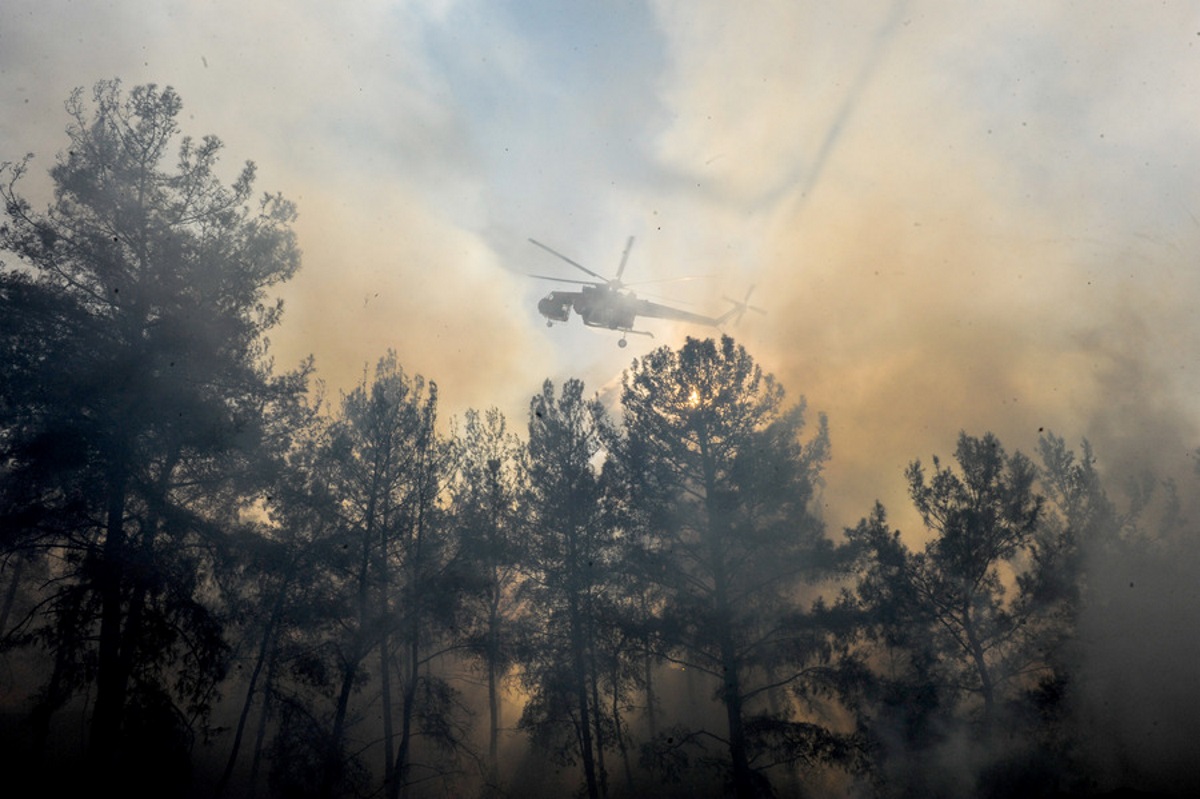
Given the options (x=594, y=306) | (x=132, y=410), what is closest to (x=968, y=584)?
(x=594, y=306)

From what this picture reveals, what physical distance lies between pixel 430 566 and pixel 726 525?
7.69 m

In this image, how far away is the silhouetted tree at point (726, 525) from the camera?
1355 centimetres

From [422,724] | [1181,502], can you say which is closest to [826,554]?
[422,724]

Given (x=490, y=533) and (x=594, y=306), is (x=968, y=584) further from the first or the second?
(x=594, y=306)

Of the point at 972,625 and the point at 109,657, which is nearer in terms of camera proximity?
the point at 109,657

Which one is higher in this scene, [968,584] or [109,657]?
[968,584]

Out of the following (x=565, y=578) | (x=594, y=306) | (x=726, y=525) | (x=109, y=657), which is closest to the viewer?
(x=109, y=657)

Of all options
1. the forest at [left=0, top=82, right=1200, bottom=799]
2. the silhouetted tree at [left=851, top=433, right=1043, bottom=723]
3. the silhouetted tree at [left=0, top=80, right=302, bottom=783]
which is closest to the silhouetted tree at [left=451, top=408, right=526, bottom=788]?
the forest at [left=0, top=82, right=1200, bottom=799]

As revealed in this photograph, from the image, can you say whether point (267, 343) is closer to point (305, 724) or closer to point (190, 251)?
point (190, 251)

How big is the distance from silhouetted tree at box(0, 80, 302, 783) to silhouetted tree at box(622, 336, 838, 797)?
878cm

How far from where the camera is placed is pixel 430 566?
15.1 m

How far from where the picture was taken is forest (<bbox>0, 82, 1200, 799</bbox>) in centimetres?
922

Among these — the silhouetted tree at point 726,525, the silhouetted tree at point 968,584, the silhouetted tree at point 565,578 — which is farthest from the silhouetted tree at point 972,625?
the silhouetted tree at point 565,578

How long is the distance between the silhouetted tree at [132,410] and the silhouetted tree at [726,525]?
8779 mm
